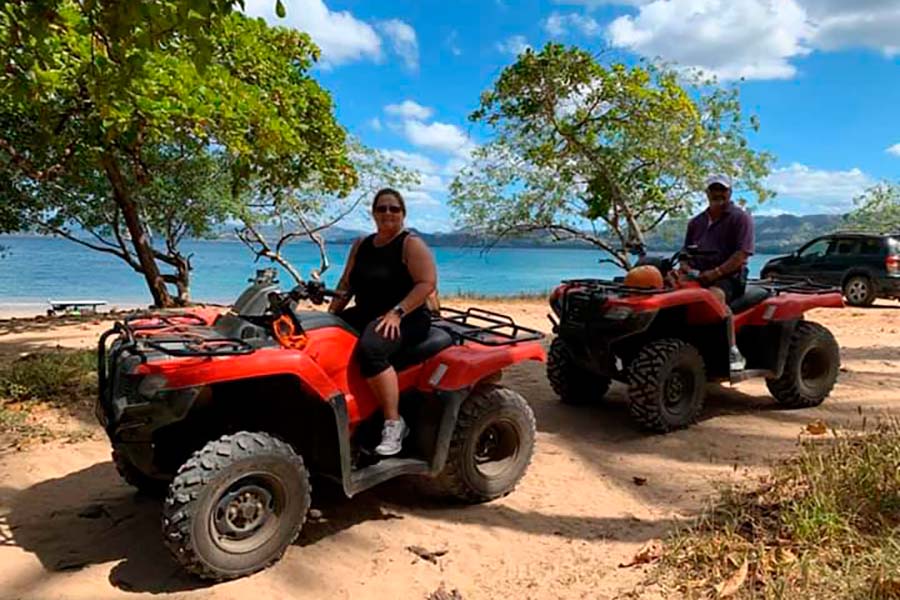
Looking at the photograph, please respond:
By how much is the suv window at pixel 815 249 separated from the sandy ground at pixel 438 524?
39.7ft

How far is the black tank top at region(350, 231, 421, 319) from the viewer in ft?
13.2

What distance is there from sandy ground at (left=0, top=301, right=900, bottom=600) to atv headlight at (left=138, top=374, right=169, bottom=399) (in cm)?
93

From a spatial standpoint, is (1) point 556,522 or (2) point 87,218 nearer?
(1) point 556,522

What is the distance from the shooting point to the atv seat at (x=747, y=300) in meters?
6.18

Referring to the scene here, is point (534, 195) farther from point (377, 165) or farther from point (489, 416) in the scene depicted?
point (489, 416)

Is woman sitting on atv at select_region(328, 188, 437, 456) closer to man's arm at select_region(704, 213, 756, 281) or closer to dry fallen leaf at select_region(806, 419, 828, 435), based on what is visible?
man's arm at select_region(704, 213, 756, 281)

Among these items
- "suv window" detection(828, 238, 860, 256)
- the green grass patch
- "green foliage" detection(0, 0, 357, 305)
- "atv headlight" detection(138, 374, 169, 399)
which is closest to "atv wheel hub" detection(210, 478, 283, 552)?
"atv headlight" detection(138, 374, 169, 399)

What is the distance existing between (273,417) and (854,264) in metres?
16.0

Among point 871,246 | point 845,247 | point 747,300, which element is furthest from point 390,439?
point 845,247

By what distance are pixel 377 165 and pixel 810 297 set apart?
14.9m

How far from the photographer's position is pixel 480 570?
3525mm

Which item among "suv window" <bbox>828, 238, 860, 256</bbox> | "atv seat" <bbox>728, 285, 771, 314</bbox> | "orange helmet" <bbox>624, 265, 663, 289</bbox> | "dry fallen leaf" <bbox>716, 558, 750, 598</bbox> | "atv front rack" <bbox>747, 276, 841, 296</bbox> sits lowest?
"dry fallen leaf" <bbox>716, 558, 750, 598</bbox>

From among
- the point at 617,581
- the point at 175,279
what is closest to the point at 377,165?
the point at 175,279

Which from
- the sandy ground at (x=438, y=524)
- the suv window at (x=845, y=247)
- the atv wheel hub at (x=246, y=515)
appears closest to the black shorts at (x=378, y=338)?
the atv wheel hub at (x=246, y=515)
